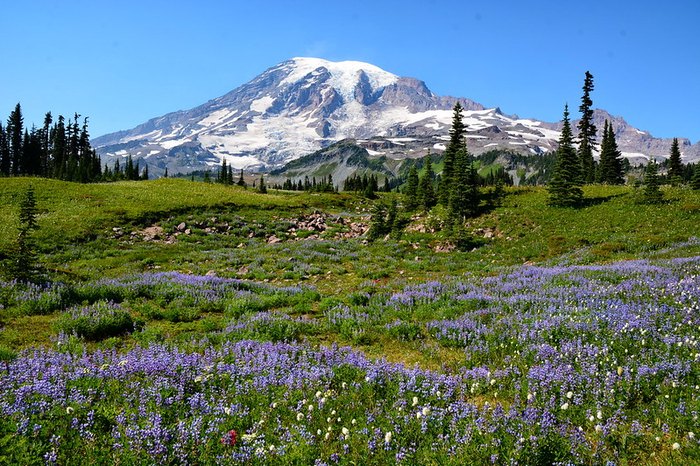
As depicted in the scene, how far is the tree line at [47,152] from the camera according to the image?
114 meters

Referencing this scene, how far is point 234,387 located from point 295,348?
1996 millimetres

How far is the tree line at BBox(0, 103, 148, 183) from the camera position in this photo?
114 metres

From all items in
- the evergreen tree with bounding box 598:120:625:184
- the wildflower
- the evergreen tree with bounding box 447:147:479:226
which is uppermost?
the evergreen tree with bounding box 598:120:625:184

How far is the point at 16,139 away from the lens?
120 metres

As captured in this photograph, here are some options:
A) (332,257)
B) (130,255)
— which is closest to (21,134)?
(130,255)

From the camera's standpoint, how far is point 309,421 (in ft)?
18.4

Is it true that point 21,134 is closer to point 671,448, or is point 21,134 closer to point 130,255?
point 130,255

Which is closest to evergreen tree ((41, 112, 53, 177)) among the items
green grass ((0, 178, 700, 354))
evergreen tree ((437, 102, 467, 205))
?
green grass ((0, 178, 700, 354))

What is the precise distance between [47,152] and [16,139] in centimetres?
828

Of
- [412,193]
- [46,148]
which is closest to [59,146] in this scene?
[46,148]

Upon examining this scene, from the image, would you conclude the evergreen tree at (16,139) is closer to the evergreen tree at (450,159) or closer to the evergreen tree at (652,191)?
the evergreen tree at (450,159)

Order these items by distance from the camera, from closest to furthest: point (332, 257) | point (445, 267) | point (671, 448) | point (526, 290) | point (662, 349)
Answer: point (671, 448), point (662, 349), point (526, 290), point (445, 267), point (332, 257)

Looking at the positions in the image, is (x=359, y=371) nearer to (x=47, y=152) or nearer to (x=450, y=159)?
(x=450, y=159)

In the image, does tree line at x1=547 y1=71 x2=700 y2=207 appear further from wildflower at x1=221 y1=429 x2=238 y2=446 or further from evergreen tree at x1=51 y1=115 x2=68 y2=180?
evergreen tree at x1=51 y1=115 x2=68 y2=180
